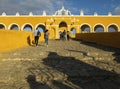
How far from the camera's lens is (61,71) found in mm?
10000

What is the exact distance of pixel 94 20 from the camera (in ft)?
159

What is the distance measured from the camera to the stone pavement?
855cm

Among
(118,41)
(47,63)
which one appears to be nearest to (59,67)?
(47,63)

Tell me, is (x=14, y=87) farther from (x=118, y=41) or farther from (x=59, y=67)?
(x=118, y=41)

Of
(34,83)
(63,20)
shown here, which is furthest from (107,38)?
(63,20)

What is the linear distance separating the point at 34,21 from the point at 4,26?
219 inches

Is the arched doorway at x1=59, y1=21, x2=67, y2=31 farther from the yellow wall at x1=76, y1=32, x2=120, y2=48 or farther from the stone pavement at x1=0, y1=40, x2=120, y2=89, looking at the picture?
the stone pavement at x1=0, y1=40, x2=120, y2=89

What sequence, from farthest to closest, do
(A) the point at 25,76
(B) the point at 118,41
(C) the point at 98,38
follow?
1. (C) the point at 98,38
2. (B) the point at 118,41
3. (A) the point at 25,76

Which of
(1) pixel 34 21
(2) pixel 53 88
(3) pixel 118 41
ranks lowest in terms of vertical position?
(2) pixel 53 88

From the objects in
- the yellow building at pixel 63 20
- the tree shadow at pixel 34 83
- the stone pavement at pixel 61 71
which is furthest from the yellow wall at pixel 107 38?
the yellow building at pixel 63 20

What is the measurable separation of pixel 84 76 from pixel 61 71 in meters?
1.08

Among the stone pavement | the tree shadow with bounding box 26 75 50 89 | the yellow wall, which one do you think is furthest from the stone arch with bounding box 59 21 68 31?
the tree shadow with bounding box 26 75 50 89

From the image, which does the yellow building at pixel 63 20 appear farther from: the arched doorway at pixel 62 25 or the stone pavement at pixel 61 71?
the stone pavement at pixel 61 71

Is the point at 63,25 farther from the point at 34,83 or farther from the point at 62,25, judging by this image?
the point at 34,83
